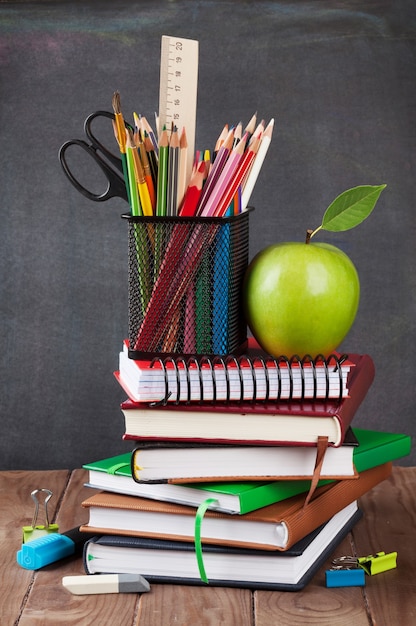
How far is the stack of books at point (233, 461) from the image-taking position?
0.85m

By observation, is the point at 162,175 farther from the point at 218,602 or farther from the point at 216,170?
the point at 218,602

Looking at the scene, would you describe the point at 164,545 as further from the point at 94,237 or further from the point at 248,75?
the point at 248,75

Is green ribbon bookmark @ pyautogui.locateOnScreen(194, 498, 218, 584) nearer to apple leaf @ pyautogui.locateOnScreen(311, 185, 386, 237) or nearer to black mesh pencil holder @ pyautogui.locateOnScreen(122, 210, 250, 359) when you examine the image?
black mesh pencil holder @ pyautogui.locateOnScreen(122, 210, 250, 359)

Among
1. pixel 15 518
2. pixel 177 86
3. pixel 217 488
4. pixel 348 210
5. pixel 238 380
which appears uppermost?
pixel 177 86

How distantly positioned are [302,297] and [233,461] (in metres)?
0.18

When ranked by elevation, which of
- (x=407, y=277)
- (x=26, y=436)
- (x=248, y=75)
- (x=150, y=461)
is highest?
(x=248, y=75)

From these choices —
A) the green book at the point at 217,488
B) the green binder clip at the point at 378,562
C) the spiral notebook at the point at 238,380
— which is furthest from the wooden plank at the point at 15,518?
the green binder clip at the point at 378,562

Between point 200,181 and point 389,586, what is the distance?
1.45 ft

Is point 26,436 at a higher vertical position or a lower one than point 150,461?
lower

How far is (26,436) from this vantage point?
140 centimetres

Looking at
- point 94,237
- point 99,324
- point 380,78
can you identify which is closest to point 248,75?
point 380,78

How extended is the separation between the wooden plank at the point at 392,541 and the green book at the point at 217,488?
0.08 metres

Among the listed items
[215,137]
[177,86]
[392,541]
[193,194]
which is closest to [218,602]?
[392,541]

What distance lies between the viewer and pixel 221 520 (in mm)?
861
